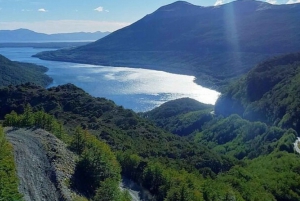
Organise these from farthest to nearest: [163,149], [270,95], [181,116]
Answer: [181,116]
[270,95]
[163,149]

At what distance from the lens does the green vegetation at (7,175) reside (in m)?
21.9

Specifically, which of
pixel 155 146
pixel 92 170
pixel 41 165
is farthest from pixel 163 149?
pixel 41 165

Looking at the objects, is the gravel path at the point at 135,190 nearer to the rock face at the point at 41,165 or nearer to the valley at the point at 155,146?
the valley at the point at 155,146

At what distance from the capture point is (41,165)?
30.8 metres

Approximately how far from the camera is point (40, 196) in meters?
27.0

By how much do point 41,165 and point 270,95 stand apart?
89.9 meters

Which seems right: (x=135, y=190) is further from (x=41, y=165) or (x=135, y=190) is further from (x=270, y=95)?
(x=270, y=95)

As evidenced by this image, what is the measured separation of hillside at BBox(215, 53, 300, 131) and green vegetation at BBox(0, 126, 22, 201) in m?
72.0

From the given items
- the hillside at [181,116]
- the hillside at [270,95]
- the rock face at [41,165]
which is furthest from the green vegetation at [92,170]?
the hillside at [181,116]

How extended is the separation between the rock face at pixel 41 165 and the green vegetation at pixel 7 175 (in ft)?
3.23

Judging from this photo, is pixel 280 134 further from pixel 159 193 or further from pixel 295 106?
pixel 159 193

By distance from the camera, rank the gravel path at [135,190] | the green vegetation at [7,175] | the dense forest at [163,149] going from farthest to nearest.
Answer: the gravel path at [135,190] < the dense forest at [163,149] < the green vegetation at [7,175]

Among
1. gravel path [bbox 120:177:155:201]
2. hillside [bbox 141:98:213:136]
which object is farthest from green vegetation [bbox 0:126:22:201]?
hillside [bbox 141:98:213:136]

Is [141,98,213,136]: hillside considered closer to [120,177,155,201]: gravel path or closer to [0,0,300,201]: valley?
[0,0,300,201]: valley
